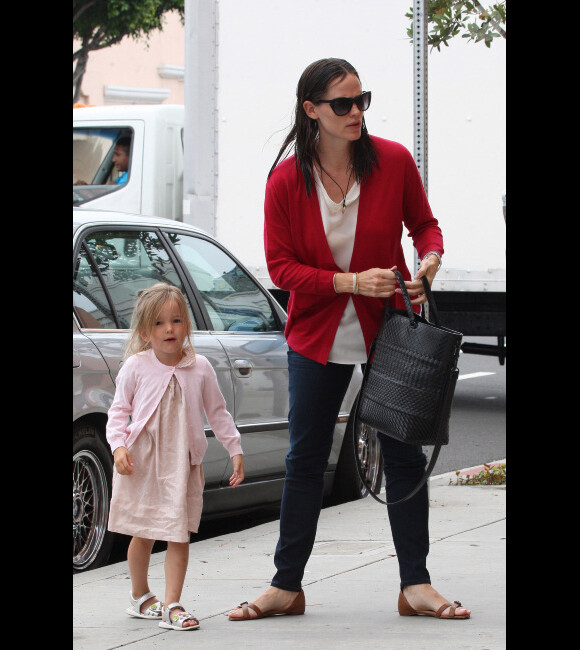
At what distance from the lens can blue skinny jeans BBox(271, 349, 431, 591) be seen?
175 inches

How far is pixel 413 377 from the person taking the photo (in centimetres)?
420

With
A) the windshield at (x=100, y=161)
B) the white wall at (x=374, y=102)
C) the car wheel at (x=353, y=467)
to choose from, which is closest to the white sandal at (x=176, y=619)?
the car wheel at (x=353, y=467)

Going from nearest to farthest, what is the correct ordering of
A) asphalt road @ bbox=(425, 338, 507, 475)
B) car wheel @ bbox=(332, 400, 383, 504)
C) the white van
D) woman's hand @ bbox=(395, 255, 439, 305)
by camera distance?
woman's hand @ bbox=(395, 255, 439, 305), car wheel @ bbox=(332, 400, 383, 504), asphalt road @ bbox=(425, 338, 507, 475), the white van

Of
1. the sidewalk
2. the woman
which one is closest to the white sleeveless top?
the woman

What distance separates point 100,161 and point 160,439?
28.1ft

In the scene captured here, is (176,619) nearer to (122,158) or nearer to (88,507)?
(88,507)

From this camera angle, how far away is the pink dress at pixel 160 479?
4.52 metres

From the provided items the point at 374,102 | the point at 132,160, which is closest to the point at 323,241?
the point at 374,102

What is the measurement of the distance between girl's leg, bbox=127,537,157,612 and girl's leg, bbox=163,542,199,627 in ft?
0.39

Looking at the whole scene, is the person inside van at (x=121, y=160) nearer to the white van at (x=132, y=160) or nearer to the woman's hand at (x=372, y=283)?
the white van at (x=132, y=160)

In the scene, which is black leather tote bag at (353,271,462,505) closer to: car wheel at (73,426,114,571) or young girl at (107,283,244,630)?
young girl at (107,283,244,630)

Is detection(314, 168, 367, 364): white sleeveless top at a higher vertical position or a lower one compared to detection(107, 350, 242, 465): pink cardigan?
higher
